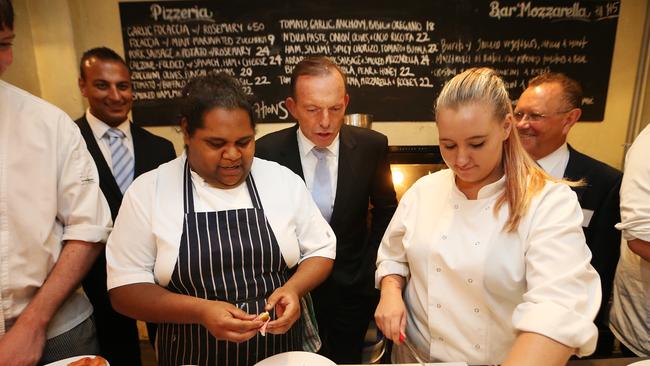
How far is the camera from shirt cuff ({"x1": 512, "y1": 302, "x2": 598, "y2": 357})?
0.90m

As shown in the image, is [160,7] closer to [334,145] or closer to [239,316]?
[334,145]

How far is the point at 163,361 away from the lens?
1.30 metres

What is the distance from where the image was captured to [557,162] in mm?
1925

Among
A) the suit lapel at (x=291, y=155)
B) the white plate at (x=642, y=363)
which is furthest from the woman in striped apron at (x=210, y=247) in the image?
the white plate at (x=642, y=363)

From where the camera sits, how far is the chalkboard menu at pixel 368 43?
2.88 metres

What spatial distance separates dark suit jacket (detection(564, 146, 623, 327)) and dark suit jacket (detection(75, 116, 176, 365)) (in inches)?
84.3

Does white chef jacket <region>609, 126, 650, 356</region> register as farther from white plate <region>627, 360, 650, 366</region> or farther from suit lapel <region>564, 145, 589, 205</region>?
white plate <region>627, 360, 650, 366</region>

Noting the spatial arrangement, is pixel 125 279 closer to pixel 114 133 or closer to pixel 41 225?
pixel 41 225

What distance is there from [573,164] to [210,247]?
1689mm

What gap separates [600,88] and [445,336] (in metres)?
2.80

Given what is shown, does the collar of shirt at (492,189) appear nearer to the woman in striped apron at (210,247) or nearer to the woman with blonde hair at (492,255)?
the woman with blonde hair at (492,255)

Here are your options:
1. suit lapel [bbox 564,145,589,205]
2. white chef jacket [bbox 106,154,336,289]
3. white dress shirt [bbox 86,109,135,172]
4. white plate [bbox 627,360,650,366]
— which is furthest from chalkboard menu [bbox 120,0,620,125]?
white plate [bbox 627,360,650,366]

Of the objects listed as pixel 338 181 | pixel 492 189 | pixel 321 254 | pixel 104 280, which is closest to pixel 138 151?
pixel 104 280

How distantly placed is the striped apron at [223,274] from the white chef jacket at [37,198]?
325mm
